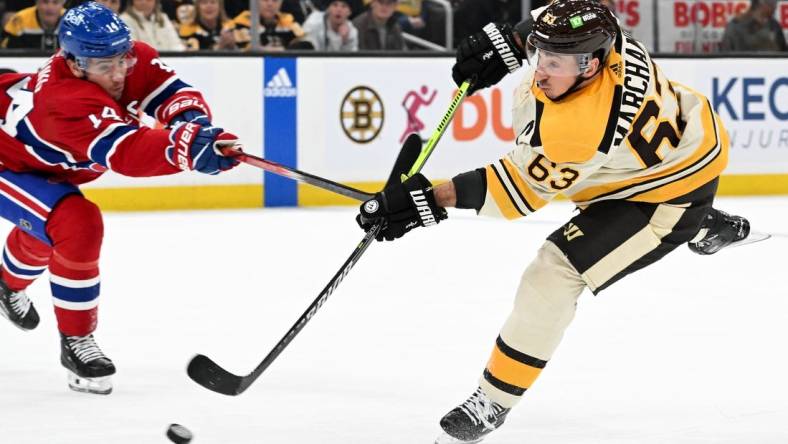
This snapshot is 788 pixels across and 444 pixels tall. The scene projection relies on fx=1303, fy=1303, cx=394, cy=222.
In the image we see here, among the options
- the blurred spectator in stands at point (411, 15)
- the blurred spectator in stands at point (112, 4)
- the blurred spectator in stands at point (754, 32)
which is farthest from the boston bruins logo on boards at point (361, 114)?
the blurred spectator in stands at point (754, 32)

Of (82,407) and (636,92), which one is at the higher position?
(636,92)

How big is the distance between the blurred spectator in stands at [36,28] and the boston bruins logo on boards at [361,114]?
5.30ft

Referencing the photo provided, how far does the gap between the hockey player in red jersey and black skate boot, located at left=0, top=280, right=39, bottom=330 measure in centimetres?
32

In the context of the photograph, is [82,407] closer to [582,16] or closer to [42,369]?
[42,369]

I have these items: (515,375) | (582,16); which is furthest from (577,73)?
(515,375)

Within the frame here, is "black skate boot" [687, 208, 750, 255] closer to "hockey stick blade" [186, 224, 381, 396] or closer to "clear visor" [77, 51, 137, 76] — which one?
"hockey stick blade" [186, 224, 381, 396]

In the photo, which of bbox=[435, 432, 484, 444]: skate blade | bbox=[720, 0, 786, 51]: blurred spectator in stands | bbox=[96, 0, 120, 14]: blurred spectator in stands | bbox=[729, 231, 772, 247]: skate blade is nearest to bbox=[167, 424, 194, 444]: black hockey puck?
bbox=[435, 432, 484, 444]: skate blade

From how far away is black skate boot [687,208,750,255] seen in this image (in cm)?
380

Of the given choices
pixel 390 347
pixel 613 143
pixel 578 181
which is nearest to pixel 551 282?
pixel 578 181

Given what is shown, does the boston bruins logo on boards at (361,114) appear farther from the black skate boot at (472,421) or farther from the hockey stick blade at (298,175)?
the black skate boot at (472,421)

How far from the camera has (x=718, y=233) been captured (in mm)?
3820

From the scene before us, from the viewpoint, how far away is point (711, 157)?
2.97 metres

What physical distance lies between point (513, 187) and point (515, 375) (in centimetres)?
42

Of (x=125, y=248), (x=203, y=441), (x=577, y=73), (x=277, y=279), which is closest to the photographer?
(x=577, y=73)
